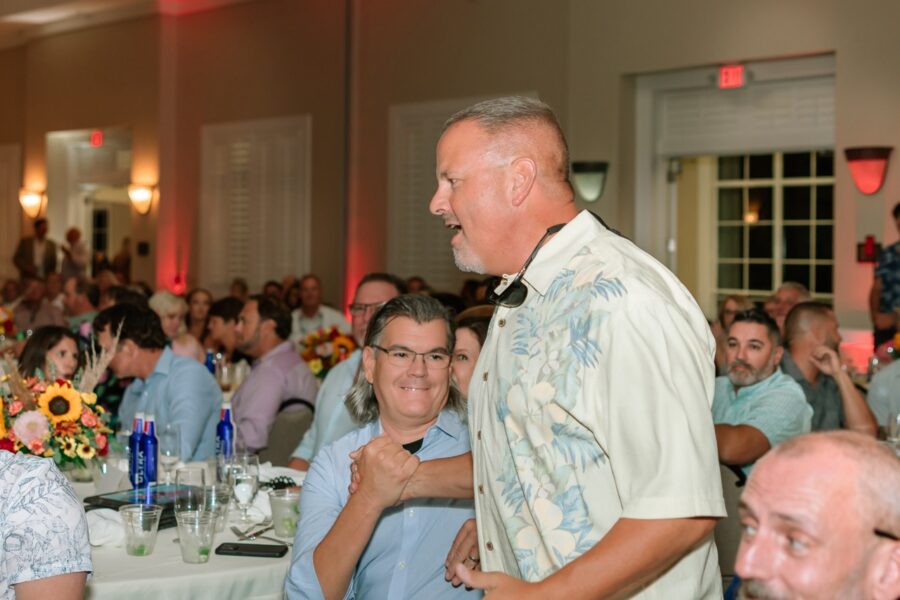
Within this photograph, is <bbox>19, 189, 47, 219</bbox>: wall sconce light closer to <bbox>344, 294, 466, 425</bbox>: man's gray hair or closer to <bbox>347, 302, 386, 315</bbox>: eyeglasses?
<bbox>347, 302, 386, 315</bbox>: eyeglasses

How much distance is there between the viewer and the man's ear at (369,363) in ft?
9.96

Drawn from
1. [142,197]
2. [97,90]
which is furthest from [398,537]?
[97,90]

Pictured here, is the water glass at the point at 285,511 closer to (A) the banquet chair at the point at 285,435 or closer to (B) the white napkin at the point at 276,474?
(B) the white napkin at the point at 276,474

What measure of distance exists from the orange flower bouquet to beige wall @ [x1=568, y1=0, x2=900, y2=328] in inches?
155

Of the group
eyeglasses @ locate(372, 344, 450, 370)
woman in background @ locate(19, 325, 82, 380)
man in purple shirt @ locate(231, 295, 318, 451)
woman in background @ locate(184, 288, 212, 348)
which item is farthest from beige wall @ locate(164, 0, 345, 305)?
eyeglasses @ locate(372, 344, 450, 370)

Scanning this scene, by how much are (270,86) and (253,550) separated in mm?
10514

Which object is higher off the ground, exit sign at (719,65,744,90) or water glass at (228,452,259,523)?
exit sign at (719,65,744,90)

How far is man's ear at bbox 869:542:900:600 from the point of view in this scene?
1.37m

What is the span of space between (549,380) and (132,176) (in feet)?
44.5

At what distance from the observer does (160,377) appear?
5.16m

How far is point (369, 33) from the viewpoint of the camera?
12.0 metres

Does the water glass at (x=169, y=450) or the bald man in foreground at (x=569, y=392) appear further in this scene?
the water glass at (x=169, y=450)

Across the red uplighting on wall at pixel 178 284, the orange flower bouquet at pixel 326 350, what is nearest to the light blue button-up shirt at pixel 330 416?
the orange flower bouquet at pixel 326 350

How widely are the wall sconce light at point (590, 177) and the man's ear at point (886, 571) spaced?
341 inches
